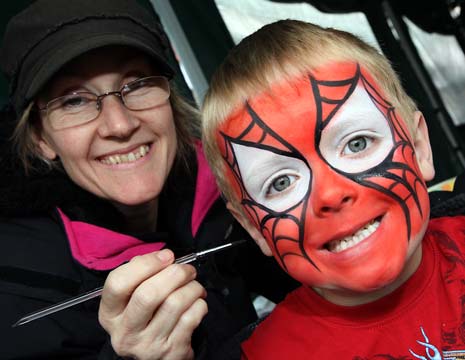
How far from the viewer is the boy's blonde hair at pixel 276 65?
2.83 ft

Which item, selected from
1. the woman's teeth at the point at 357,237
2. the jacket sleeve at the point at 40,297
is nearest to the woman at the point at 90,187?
the jacket sleeve at the point at 40,297

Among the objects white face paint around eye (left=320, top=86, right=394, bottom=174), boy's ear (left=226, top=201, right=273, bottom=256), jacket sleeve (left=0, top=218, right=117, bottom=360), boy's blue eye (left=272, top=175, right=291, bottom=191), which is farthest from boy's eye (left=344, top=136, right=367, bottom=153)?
jacket sleeve (left=0, top=218, right=117, bottom=360)

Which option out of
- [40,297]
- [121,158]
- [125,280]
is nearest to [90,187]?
[121,158]

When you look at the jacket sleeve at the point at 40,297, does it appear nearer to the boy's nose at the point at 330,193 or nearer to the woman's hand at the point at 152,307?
the woman's hand at the point at 152,307

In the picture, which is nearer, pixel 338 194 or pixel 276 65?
pixel 338 194

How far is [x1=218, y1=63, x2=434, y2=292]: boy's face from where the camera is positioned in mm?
779

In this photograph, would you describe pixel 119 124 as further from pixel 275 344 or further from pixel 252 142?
pixel 275 344

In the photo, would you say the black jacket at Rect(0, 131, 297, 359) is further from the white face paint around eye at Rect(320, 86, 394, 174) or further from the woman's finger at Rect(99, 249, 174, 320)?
the white face paint around eye at Rect(320, 86, 394, 174)

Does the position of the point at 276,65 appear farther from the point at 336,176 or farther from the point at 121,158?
the point at 121,158

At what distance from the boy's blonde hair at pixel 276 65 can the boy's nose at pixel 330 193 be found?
0.58 feet

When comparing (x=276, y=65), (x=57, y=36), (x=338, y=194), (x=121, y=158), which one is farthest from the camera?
(x=121, y=158)

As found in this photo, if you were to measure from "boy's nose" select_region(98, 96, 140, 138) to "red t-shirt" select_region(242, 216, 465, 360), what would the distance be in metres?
0.47

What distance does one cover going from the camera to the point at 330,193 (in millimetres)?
768

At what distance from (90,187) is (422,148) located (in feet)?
2.19
